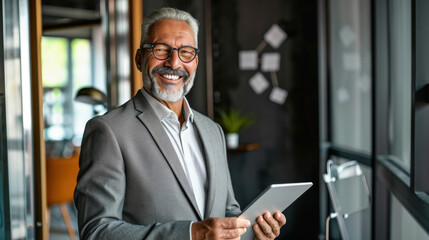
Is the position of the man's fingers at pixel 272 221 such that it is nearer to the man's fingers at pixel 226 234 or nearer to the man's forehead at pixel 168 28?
the man's fingers at pixel 226 234

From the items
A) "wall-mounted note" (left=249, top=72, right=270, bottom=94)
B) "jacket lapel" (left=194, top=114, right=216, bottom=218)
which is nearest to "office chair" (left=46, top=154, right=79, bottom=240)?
"wall-mounted note" (left=249, top=72, right=270, bottom=94)

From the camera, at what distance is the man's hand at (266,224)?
160 cm

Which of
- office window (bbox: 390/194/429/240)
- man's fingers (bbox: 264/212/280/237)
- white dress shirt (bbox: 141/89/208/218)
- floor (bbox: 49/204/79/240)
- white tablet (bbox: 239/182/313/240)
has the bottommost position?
floor (bbox: 49/204/79/240)

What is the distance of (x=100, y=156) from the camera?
154cm

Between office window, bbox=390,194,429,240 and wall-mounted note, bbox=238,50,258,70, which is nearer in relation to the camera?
office window, bbox=390,194,429,240

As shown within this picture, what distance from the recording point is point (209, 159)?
5.75ft

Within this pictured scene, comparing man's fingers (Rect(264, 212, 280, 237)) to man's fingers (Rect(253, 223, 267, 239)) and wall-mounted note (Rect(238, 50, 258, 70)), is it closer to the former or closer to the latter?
man's fingers (Rect(253, 223, 267, 239))

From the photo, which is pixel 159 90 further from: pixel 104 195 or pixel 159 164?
pixel 104 195

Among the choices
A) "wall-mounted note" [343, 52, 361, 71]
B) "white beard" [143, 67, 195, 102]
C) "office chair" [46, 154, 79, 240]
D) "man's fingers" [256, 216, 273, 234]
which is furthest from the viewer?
"office chair" [46, 154, 79, 240]

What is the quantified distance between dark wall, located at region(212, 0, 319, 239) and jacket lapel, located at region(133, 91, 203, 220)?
3.21m

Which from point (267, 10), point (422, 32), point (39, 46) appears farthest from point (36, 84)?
point (267, 10)

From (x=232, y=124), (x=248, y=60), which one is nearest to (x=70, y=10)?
(x=248, y=60)

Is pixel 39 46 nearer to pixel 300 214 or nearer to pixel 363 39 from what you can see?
pixel 363 39

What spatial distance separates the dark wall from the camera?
4785 millimetres
